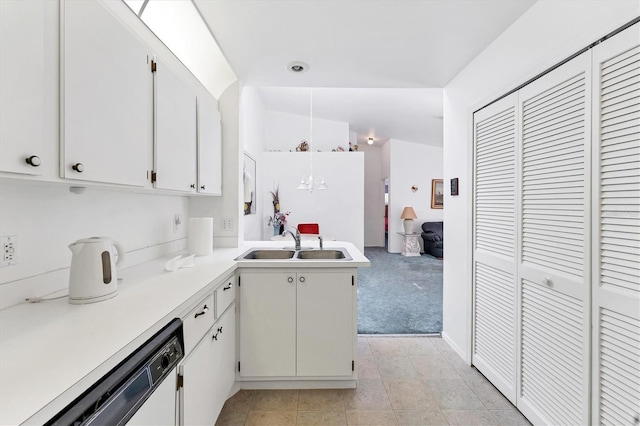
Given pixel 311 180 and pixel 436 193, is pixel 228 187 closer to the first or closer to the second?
pixel 311 180

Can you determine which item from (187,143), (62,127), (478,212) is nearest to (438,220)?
(478,212)

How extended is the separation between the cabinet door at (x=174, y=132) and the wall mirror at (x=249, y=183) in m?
1.75

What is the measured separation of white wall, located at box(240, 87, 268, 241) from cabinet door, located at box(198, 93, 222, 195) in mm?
1529

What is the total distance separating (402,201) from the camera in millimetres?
7582

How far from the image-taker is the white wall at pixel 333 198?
5.91m

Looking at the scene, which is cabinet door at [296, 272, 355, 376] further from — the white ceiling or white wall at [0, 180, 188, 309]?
the white ceiling

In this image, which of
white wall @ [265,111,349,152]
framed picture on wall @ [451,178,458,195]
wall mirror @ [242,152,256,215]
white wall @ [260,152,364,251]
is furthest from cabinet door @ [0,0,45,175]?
white wall @ [265,111,349,152]

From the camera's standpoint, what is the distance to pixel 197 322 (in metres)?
1.30

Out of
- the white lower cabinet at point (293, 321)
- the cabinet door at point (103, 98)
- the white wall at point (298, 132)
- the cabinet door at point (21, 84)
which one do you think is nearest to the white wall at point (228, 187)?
the white lower cabinet at point (293, 321)

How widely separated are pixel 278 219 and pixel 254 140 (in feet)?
5.20

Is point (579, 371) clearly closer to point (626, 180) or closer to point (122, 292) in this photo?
point (626, 180)

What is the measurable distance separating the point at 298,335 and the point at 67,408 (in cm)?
142

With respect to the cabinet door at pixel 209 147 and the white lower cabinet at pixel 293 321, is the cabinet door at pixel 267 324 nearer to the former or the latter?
the white lower cabinet at pixel 293 321

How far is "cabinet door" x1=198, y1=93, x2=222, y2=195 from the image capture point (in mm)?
2018
